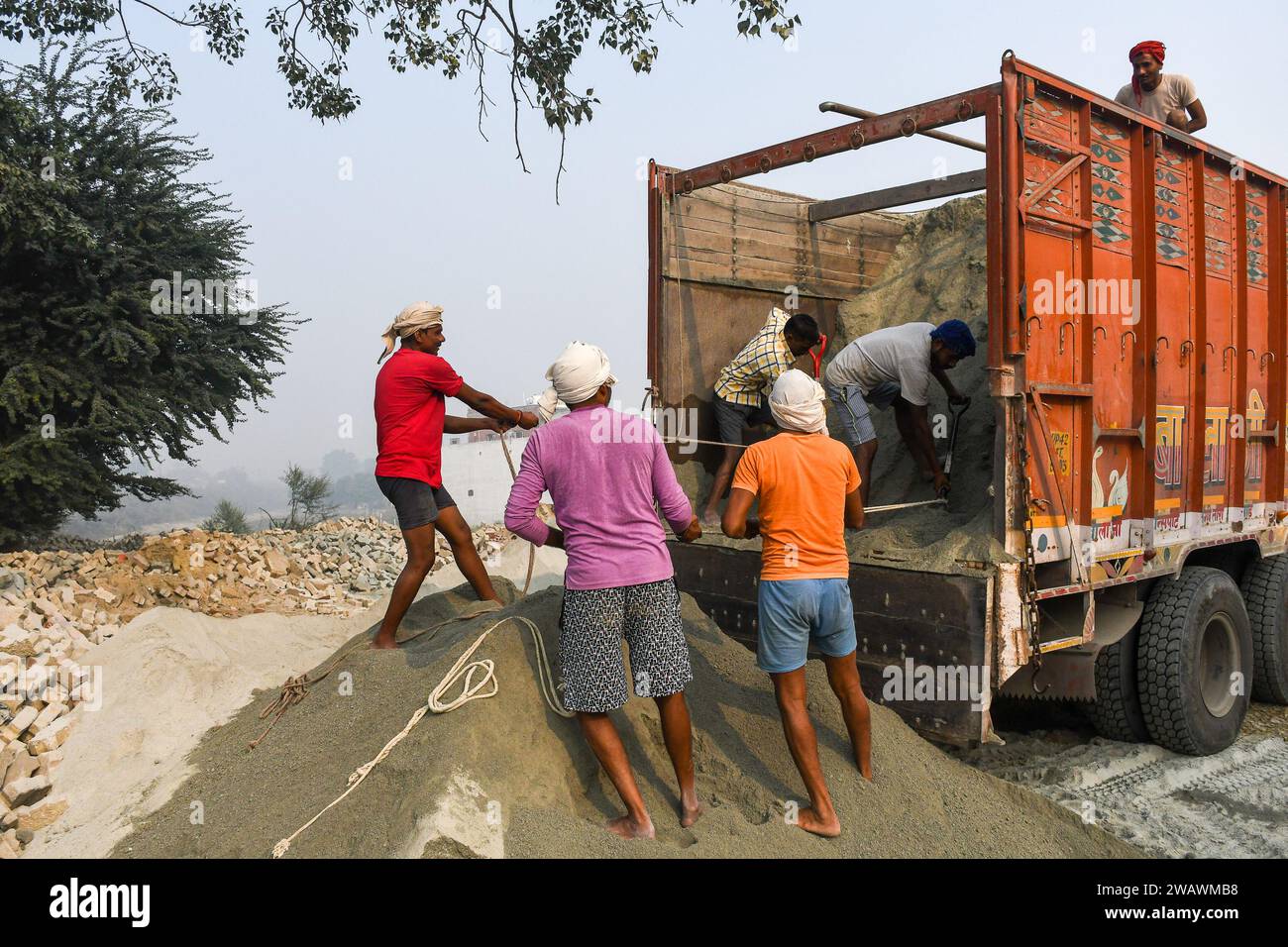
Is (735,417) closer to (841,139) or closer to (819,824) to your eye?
(841,139)

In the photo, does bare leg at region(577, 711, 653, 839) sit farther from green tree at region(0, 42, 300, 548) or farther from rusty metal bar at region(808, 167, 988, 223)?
green tree at region(0, 42, 300, 548)

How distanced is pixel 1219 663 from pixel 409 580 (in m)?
4.10

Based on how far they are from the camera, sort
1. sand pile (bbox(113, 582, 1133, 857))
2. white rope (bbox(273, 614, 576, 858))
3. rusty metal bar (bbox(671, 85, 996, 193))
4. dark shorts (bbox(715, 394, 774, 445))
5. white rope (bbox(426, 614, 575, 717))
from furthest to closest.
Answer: dark shorts (bbox(715, 394, 774, 445)) → rusty metal bar (bbox(671, 85, 996, 193)) → white rope (bbox(426, 614, 575, 717)) → white rope (bbox(273, 614, 576, 858)) → sand pile (bbox(113, 582, 1133, 857))

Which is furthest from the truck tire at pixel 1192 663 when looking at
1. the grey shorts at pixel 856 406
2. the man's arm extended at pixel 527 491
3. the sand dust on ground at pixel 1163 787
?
the man's arm extended at pixel 527 491

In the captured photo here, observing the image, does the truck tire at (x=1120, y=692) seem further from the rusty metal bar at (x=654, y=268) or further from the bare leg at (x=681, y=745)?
the rusty metal bar at (x=654, y=268)

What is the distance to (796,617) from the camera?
10.8ft

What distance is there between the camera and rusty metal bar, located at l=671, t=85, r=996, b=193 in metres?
3.91

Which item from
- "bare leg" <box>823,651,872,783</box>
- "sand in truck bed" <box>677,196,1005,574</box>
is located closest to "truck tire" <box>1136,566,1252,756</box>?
"sand in truck bed" <box>677,196,1005,574</box>

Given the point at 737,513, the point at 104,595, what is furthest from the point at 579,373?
the point at 104,595

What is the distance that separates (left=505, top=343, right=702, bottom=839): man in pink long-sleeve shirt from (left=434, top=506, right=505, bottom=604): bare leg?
141cm

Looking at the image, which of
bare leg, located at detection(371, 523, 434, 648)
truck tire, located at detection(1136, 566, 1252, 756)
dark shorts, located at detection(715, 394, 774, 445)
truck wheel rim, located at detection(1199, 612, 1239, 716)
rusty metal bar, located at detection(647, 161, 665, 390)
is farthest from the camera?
dark shorts, located at detection(715, 394, 774, 445)

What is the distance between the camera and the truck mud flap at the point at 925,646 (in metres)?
3.59

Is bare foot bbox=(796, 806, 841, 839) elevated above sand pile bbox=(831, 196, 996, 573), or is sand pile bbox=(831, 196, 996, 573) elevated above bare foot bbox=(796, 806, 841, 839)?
sand pile bbox=(831, 196, 996, 573)

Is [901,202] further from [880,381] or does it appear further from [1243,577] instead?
[1243,577]
